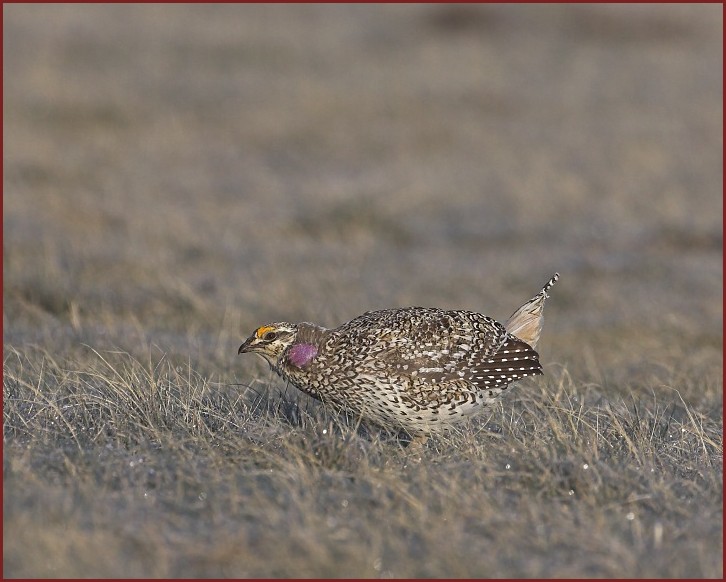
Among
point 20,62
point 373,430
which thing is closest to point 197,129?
point 20,62

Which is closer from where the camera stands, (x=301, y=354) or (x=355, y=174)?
(x=301, y=354)

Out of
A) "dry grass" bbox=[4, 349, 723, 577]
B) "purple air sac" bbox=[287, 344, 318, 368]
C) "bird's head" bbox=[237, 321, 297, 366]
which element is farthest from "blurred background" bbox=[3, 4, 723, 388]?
"dry grass" bbox=[4, 349, 723, 577]

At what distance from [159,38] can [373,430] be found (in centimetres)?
1586

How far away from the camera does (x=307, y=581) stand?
4.05m

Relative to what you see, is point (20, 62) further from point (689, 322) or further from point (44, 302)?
point (689, 322)

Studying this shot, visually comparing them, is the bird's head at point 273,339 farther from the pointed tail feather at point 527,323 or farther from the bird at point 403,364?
the pointed tail feather at point 527,323

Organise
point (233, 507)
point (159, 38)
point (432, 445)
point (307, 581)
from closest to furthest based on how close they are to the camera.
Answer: point (307, 581) → point (233, 507) → point (432, 445) → point (159, 38)

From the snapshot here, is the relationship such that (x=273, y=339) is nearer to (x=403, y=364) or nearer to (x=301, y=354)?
(x=301, y=354)

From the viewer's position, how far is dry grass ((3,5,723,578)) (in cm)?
438

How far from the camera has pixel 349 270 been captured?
11117 millimetres

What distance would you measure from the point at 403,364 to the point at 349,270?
18.5ft

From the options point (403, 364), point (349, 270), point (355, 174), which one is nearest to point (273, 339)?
point (403, 364)

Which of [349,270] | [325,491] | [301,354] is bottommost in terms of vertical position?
[349,270]

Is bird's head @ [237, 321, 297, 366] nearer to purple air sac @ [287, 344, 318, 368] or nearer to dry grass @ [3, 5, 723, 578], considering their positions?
purple air sac @ [287, 344, 318, 368]
